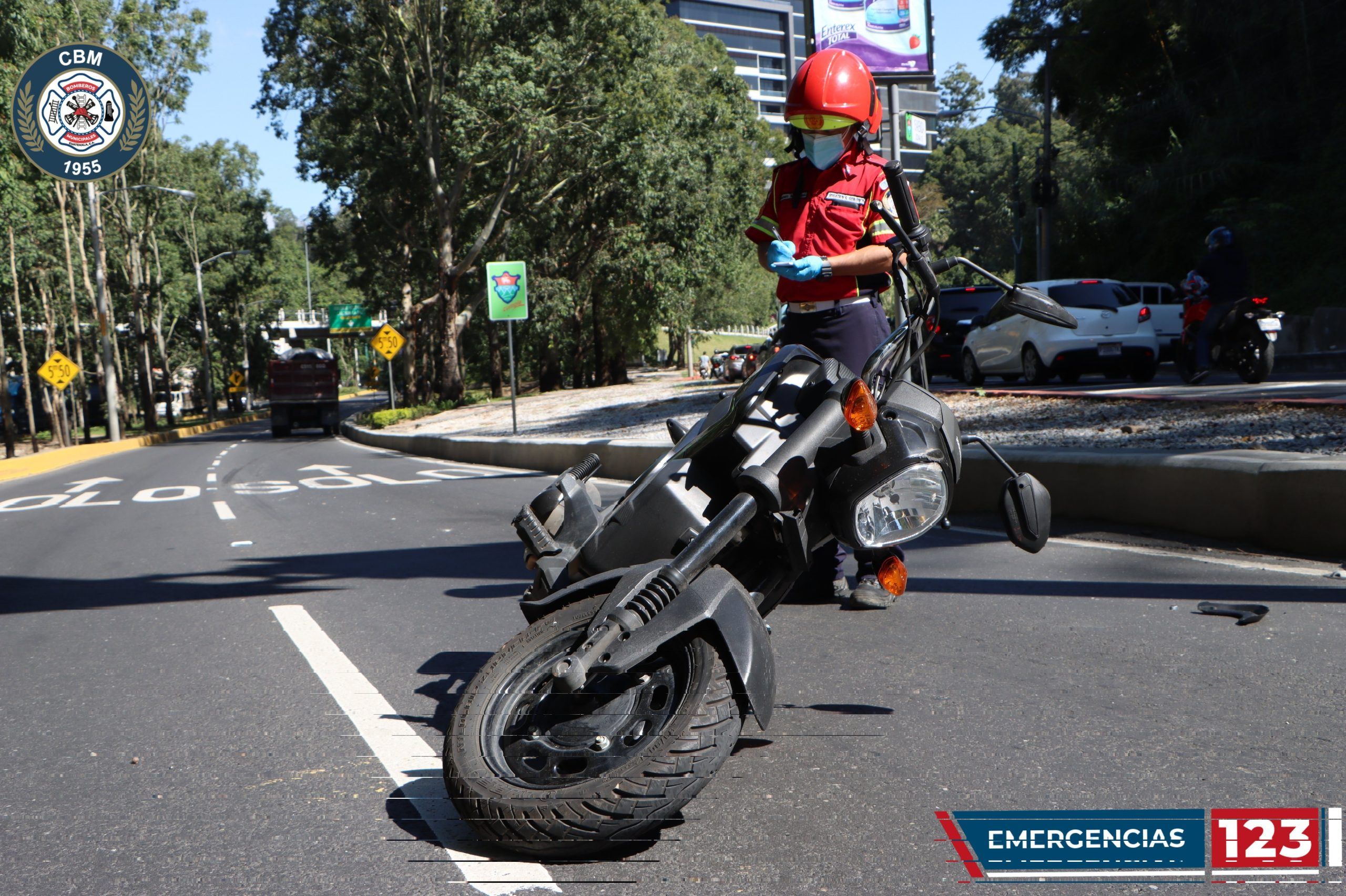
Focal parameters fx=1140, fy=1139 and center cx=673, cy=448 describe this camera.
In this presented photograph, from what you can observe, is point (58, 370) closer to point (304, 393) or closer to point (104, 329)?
point (104, 329)

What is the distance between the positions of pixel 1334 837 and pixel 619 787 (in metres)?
1.69

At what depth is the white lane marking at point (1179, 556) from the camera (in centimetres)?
578

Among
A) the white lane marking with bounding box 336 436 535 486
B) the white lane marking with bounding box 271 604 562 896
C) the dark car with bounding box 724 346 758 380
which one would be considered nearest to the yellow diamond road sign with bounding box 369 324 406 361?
the white lane marking with bounding box 336 436 535 486

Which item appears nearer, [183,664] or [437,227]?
[183,664]

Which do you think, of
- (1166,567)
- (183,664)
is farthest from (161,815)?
(1166,567)

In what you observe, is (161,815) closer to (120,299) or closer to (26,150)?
(26,150)

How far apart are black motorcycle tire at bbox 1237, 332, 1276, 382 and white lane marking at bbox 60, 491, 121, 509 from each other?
13.5 m

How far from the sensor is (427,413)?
118 ft

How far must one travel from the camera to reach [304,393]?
37.6m

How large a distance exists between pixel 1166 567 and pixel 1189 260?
25.0 metres

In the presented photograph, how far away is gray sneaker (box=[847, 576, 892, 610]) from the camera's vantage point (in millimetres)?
5305

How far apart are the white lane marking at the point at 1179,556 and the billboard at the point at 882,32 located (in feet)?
39.3

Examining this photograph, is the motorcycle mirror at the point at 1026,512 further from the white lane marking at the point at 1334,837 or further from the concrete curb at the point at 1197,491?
the concrete curb at the point at 1197,491

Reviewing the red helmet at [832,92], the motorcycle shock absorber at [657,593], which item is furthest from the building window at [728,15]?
the motorcycle shock absorber at [657,593]
